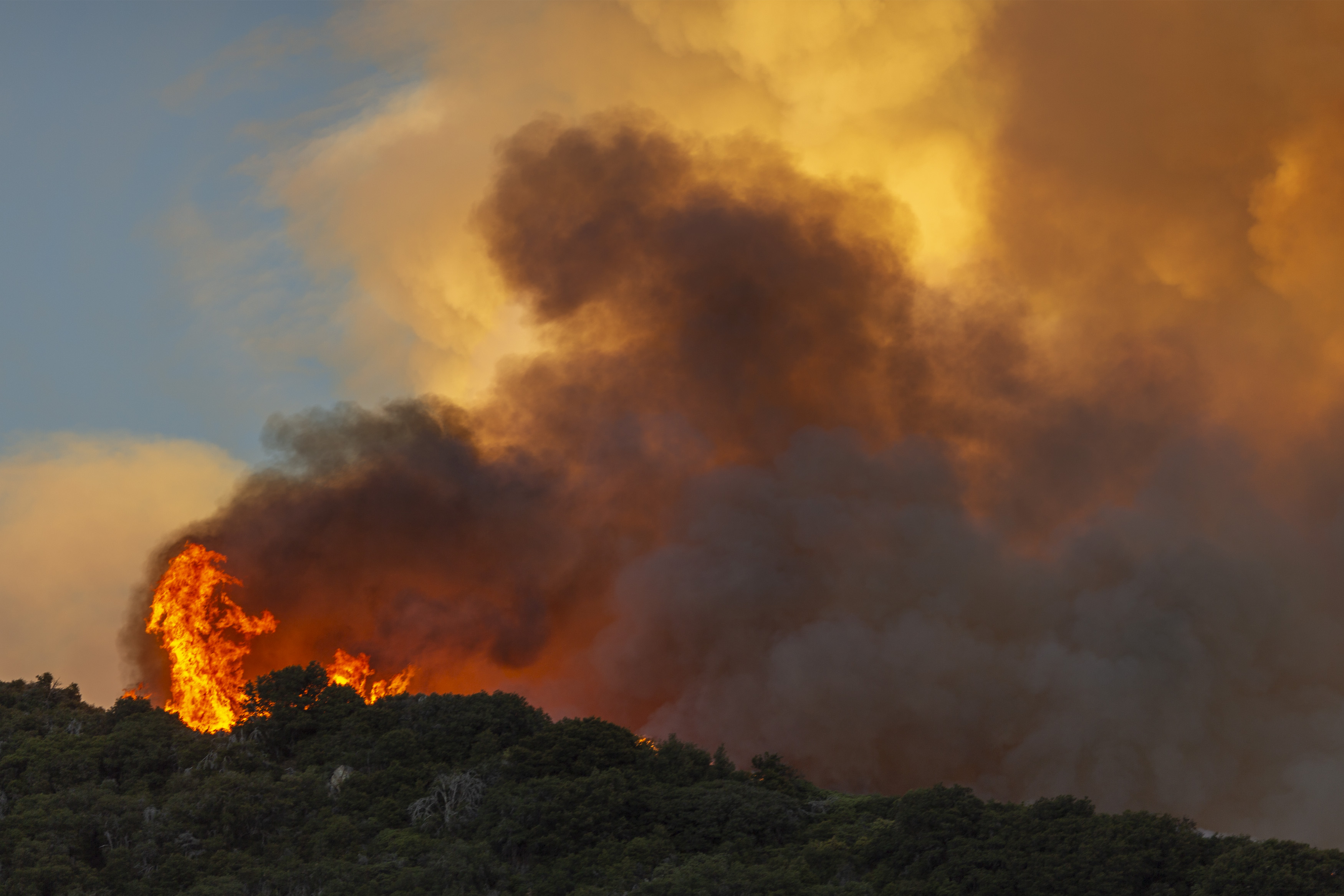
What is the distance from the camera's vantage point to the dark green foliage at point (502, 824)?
43.1m

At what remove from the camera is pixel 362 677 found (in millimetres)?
84812

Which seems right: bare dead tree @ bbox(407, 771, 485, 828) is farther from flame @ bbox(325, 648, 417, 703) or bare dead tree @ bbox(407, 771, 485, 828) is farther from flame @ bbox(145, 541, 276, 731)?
flame @ bbox(325, 648, 417, 703)

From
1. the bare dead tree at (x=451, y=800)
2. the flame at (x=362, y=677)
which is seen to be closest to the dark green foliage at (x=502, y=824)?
the bare dead tree at (x=451, y=800)

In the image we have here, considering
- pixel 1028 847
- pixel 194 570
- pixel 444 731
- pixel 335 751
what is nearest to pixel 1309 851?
pixel 1028 847

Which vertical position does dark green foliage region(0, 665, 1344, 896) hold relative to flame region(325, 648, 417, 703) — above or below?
below

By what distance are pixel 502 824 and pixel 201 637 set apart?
34.0m

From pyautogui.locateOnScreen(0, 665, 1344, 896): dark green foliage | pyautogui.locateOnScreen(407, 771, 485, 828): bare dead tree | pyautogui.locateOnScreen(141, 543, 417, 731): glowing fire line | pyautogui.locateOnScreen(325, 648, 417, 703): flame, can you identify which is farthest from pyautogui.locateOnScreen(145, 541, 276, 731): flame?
pyautogui.locateOnScreen(407, 771, 485, 828): bare dead tree

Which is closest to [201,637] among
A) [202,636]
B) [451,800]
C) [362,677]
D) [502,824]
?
[202,636]

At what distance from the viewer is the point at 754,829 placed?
163ft

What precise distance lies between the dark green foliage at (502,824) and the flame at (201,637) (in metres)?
11.9

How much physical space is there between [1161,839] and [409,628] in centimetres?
5789

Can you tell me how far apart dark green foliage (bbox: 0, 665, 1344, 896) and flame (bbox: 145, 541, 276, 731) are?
11934 mm

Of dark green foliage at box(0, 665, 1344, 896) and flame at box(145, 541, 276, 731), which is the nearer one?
dark green foliage at box(0, 665, 1344, 896)

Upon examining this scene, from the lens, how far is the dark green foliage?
43062 mm
